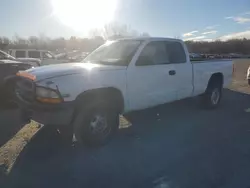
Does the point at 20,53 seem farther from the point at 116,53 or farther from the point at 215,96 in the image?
the point at 116,53

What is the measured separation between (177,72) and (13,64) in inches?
173

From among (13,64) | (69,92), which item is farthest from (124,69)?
(13,64)

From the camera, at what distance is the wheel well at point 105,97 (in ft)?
14.5

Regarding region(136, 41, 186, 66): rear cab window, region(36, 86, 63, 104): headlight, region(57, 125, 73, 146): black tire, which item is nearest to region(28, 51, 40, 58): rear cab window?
region(136, 41, 186, 66): rear cab window

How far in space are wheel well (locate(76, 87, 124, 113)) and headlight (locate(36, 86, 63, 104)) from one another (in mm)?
333

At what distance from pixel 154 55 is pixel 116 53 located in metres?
0.82

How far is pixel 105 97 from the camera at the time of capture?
15.8ft

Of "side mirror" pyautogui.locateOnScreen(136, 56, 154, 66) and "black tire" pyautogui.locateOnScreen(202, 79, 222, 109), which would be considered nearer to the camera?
"side mirror" pyautogui.locateOnScreen(136, 56, 154, 66)

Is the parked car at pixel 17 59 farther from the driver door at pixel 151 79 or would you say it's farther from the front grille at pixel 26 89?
the driver door at pixel 151 79

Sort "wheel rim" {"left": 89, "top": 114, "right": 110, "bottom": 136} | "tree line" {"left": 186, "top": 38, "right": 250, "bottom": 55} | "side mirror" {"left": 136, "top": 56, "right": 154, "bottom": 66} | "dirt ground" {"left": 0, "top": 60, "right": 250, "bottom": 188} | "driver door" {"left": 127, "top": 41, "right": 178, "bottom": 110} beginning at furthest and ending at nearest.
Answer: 1. "tree line" {"left": 186, "top": 38, "right": 250, "bottom": 55}
2. "side mirror" {"left": 136, "top": 56, "right": 154, "bottom": 66}
3. "driver door" {"left": 127, "top": 41, "right": 178, "bottom": 110}
4. "wheel rim" {"left": 89, "top": 114, "right": 110, "bottom": 136}
5. "dirt ground" {"left": 0, "top": 60, "right": 250, "bottom": 188}

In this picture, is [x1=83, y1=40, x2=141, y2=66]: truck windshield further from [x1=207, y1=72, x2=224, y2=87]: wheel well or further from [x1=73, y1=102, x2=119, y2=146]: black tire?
[x1=207, y1=72, x2=224, y2=87]: wheel well

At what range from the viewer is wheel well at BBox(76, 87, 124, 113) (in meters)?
4.42

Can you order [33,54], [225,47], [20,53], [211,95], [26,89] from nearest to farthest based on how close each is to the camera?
[26,89] → [211,95] → [20,53] → [33,54] → [225,47]

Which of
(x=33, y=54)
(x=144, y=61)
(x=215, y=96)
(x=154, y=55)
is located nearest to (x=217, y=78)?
(x=215, y=96)
